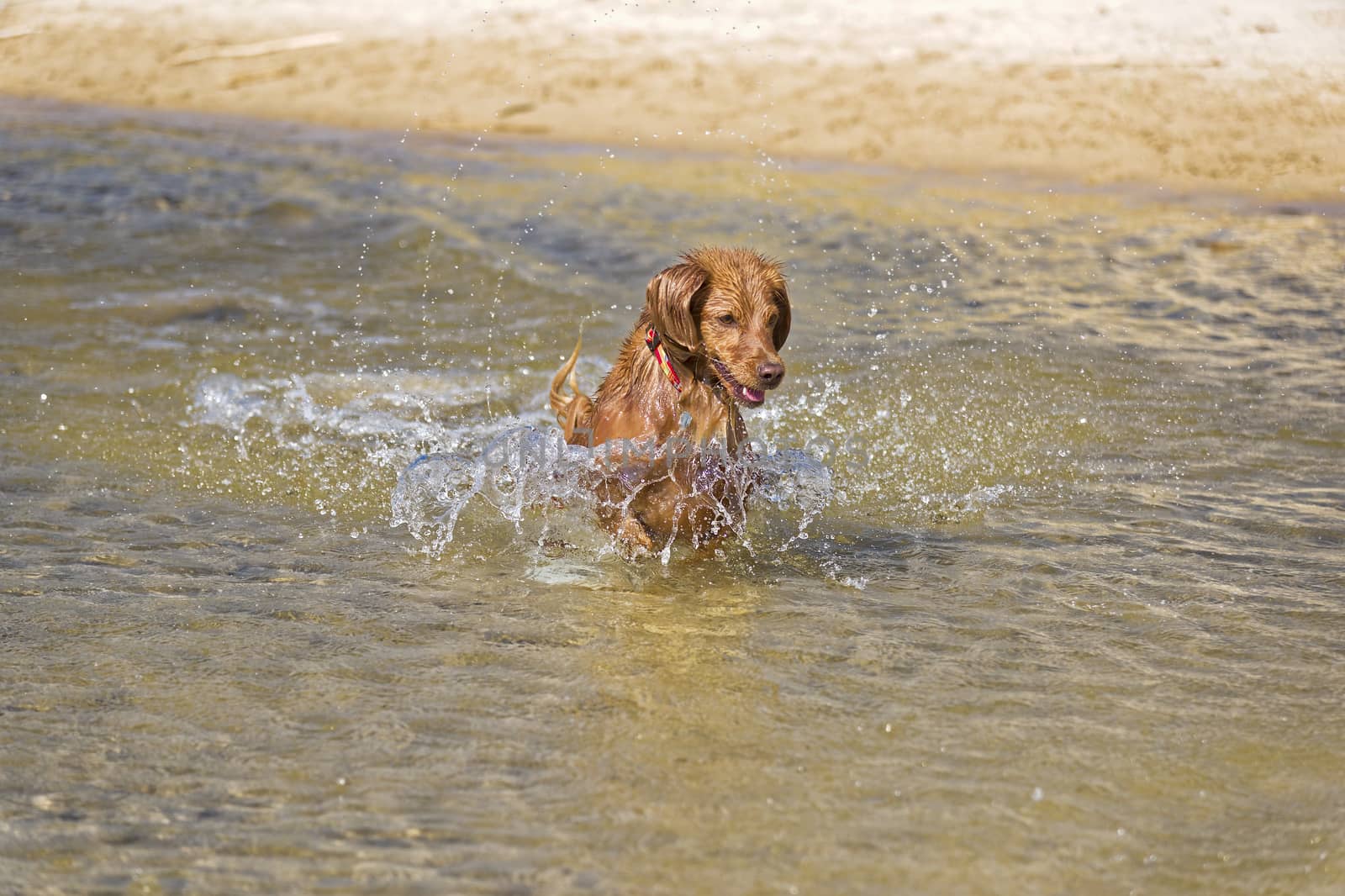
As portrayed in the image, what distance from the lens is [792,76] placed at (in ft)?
57.3

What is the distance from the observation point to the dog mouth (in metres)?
5.23

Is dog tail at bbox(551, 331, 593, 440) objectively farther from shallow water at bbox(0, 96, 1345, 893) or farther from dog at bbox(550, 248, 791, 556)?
shallow water at bbox(0, 96, 1345, 893)

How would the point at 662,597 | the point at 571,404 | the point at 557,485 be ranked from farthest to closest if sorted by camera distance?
the point at 571,404 → the point at 557,485 → the point at 662,597

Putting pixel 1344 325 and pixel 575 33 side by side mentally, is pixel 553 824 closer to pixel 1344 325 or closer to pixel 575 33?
pixel 1344 325

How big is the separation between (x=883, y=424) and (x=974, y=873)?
4.40 m

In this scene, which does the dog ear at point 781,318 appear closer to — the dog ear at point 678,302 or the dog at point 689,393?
the dog at point 689,393

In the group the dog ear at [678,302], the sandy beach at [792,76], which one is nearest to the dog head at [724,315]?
the dog ear at [678,302]

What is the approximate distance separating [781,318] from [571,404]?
1222mm

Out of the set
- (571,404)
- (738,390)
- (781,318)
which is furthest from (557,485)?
(781,318)

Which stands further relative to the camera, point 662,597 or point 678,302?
point 662,597

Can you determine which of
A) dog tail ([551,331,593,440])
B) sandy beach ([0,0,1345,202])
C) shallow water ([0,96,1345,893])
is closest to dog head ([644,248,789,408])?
dog tail ([551,331,593,440])

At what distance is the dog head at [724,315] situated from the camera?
5.22 metres

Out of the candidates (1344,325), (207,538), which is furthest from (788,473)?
(1344,325)

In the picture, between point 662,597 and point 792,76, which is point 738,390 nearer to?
point 662,597
